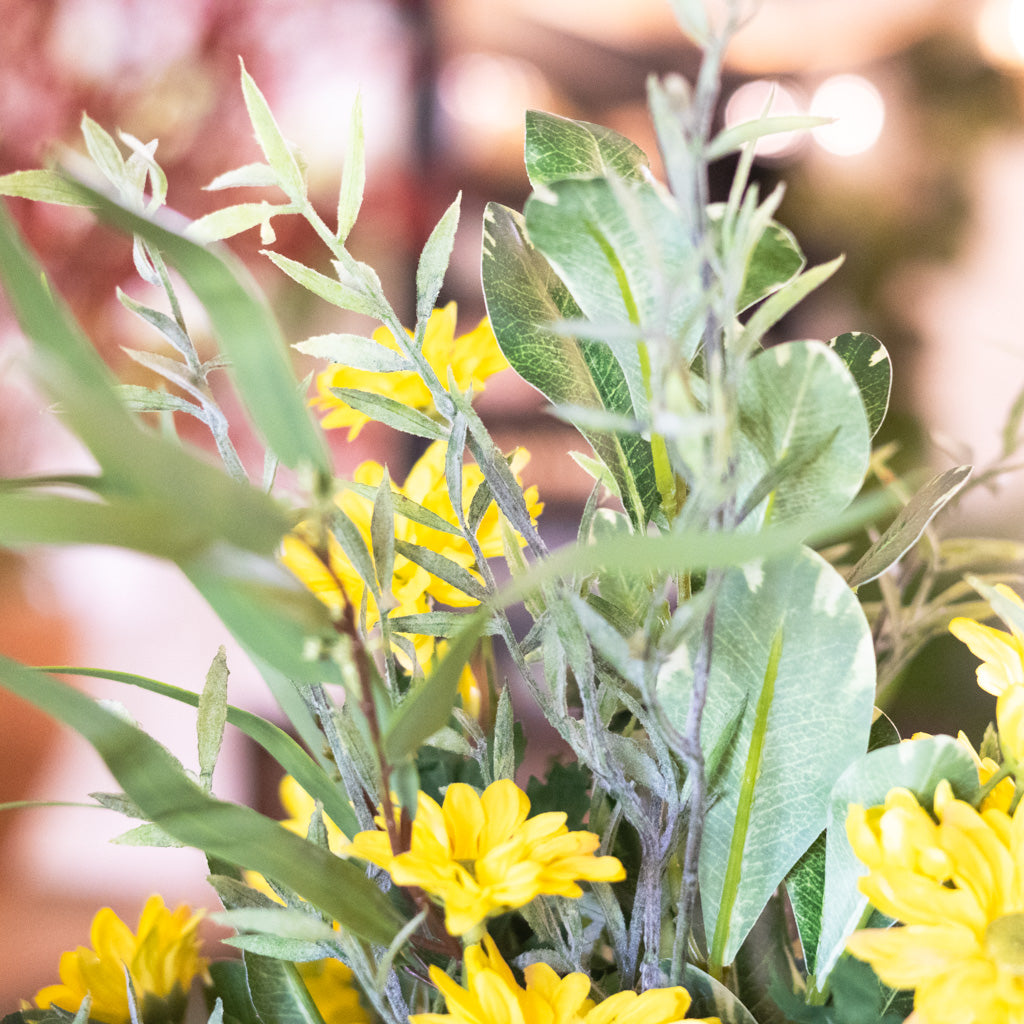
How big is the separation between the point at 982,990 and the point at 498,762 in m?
0.08

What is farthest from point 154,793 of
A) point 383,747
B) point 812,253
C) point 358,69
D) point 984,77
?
point 984,77

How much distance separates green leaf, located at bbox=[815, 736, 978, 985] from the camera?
0.12 meters

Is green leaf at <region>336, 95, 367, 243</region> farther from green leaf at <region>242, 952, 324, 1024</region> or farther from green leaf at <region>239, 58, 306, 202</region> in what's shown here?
green leaf at <region>242, 952, 324, 1024</region>

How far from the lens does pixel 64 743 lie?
3.00 feet

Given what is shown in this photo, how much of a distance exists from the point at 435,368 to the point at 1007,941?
5.3 inches

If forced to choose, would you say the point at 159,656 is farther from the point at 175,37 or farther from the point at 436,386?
the point at 436,386

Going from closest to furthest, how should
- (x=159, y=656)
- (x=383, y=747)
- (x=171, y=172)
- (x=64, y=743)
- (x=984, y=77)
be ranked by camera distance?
1. (x=383, y=747)
2. (x=64, y=743)
3. (x=171, y=172)
4. (x=159, y=656)
5. (x=984, y=77)

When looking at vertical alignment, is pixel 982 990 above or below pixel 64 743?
above

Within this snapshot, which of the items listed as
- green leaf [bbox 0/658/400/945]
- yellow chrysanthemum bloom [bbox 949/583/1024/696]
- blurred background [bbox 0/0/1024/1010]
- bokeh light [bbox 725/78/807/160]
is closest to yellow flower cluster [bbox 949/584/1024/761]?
yellow chrysanthemum bloom [bbox 949/583/1024/696]

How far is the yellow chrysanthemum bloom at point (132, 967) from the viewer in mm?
170

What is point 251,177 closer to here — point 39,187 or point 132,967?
point 39,187

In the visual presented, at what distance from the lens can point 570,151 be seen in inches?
5.5

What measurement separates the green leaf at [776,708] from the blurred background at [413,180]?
73 cm

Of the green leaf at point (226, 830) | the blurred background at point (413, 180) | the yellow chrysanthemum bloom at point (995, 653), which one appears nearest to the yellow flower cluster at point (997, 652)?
the yellow chrysanthemum bloom at point (995, 653)
